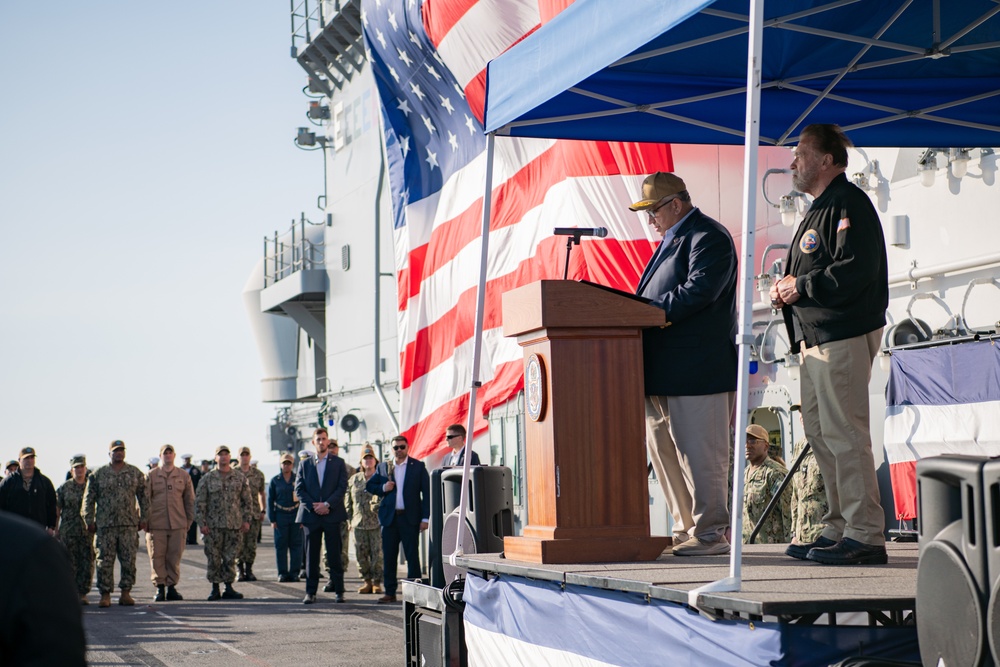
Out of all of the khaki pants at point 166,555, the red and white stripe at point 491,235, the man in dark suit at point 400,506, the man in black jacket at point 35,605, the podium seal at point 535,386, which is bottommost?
the khaki pants at point 166,555

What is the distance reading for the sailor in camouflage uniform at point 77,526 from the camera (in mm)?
15031

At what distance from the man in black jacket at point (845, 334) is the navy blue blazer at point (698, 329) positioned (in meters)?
0.56

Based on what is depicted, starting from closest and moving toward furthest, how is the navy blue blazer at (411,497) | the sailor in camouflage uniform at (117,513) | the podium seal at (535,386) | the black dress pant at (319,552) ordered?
the podium seal at (535,386)
the navy blue blazer at (411,497)
the black dress pant at (319,552)
the sailor in camouflage uniform at (117,513)

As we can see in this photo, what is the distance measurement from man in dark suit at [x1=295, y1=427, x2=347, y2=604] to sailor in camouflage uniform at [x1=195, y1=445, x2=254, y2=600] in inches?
50.8

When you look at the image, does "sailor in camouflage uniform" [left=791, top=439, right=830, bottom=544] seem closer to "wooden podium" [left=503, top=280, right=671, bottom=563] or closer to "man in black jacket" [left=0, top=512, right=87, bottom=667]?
"wooden podium" [left=503, top=280, right=671, bottom=563]

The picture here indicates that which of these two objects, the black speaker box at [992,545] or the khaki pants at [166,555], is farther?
the khaki pants at [166,555]

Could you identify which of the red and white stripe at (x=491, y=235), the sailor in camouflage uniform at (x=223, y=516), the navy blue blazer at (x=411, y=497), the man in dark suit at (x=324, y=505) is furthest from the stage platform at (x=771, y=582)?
the sailor in camouflage uniform at (x=223, y=516)

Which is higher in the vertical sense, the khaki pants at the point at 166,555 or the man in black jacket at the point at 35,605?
the man in black jacket at the point at 35,605

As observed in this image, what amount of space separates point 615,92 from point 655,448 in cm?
181

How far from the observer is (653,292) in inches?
207

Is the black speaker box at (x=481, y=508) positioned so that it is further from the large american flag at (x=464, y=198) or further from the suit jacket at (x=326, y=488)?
the suit jacket at (x=326, y=488)

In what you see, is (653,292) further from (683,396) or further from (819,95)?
(819,95)

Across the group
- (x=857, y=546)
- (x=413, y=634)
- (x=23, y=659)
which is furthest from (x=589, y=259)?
(x=23, y=659)

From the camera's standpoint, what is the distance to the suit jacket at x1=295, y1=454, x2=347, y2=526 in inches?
544
